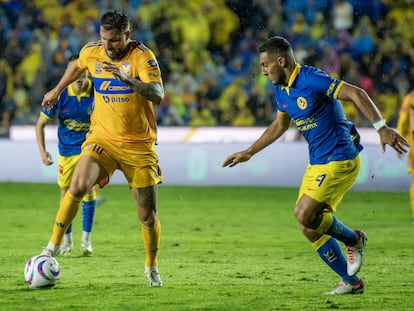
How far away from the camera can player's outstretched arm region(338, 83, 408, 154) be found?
20.8ft

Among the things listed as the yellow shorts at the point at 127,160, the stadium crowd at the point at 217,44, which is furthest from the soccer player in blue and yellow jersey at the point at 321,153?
the stadium crowd at the point at 217,44

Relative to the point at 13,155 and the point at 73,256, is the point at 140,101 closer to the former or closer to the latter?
the point at 73,256

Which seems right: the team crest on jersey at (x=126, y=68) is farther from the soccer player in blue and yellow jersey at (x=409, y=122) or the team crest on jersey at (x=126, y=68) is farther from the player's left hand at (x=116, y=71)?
the soccer player in blue and yellow jersey at (x=409, y=122)

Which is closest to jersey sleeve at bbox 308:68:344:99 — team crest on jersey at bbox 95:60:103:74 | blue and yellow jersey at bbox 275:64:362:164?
blue and yellow jersey at bbox 275:64:362:164

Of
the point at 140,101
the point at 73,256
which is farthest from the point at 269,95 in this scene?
the point at 140,101

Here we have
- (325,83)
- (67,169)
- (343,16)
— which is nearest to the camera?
(325,83)

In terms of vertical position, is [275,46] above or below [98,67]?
above

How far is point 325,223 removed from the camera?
717 centimetres

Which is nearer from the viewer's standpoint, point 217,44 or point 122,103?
point 122,103

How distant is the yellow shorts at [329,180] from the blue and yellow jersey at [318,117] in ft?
0.17

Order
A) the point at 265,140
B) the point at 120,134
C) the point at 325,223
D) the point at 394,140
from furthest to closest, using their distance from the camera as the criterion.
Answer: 1. the point at 265,140
2. the point at 120,134
3. the point at 325,223
4. the point at 394,140

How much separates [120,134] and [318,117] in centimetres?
152

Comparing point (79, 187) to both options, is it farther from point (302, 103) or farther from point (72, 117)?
point (72, 117)

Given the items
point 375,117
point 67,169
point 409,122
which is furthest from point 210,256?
point 409,122
